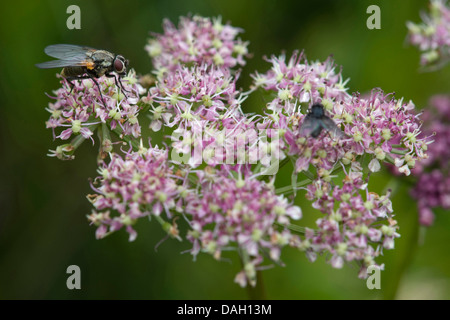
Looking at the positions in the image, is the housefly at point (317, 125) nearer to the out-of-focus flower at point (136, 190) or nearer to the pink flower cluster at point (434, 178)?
the out-of-focus flower at point (136, 190)

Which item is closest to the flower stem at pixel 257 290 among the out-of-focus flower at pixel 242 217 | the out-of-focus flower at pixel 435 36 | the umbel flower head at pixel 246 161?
the umbel flower head at pixel 246 161

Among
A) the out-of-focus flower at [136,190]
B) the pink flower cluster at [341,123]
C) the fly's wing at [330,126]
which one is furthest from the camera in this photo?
the pink flower cluster at [341,123]

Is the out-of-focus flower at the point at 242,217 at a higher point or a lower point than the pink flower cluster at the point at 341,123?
lower

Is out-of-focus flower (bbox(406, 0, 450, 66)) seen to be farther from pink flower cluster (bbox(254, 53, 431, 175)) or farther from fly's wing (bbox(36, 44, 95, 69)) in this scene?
fly's wing (bbox(36, 44, 95, 69))

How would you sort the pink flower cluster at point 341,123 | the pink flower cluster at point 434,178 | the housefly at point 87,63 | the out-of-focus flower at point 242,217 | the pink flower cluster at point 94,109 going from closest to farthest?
the out-of-focus flower at point 242,217
the pink flower cluster at point 341,123
the pink flower cluster at point 94,109
the housefly at point 87,63
the pink flower cluster at point 434,178

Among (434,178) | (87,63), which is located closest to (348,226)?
(434,178)

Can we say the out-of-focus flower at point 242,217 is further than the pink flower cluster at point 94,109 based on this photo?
No
